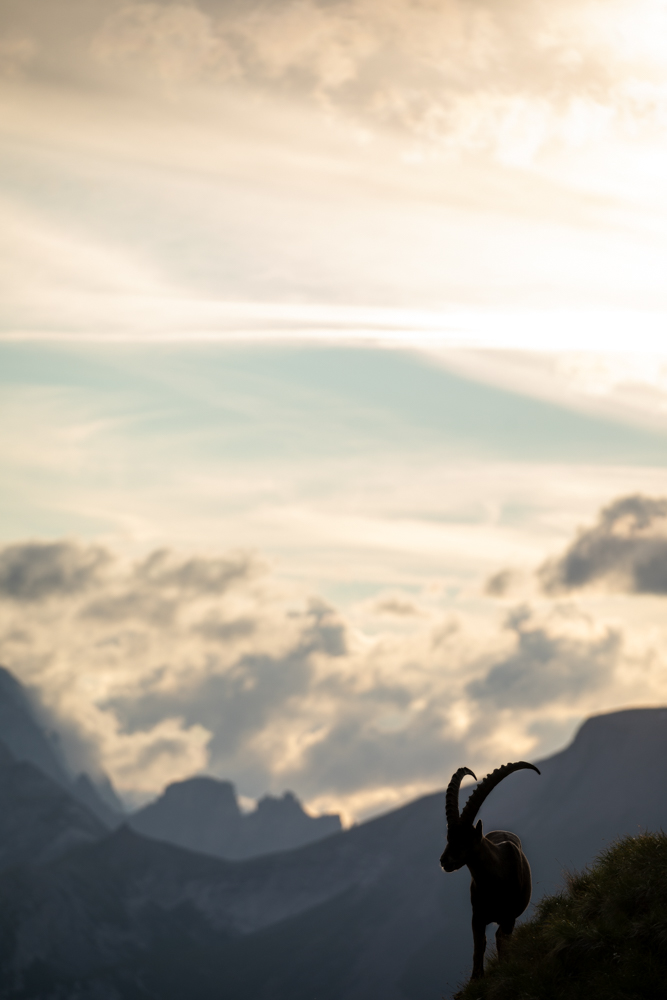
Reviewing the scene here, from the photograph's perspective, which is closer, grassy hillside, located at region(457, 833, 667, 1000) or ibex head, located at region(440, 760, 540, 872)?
grassy hillside, located at region(457, 833, 667, 1000)

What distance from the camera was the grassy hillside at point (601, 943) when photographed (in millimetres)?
21625

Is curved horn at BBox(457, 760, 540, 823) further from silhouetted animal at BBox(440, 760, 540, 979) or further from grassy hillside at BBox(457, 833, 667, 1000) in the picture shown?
grassy hillside at BBox(457, 833, 667, 1000)

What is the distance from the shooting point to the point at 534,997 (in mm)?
22250

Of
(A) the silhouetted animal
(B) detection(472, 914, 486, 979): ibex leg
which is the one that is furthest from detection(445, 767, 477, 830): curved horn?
(B) detection(472, 914, 486, 979): ibex leg

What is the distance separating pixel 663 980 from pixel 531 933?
15.4 ft

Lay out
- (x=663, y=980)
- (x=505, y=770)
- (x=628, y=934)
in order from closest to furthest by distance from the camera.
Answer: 1. (x=663, y=980)
2. (x=628, y=934)
3. (x=505, y=770)

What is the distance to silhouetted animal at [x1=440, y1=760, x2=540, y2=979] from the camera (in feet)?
77.3

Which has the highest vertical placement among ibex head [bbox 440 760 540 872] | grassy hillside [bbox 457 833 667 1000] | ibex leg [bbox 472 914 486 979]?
ibex head [bbox 440 760 540 872]

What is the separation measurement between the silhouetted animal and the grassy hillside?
2.29 ft

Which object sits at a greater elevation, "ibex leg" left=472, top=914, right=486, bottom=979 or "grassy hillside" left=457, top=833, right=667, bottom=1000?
"grassy hillside" left=457, top=833, right=667, bottom=1000

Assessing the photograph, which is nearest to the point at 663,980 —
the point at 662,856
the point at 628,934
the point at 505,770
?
the point at 628,934

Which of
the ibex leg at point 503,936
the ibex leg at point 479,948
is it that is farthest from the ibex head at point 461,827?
the ibex leg at point 503,936

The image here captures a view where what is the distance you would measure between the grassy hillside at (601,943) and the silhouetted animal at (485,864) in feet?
2.29

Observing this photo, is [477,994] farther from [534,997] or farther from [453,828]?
[453,828]
